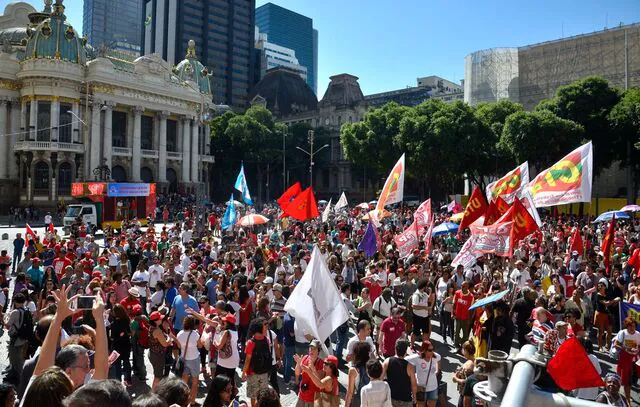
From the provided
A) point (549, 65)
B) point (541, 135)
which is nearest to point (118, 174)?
point (541, 135)

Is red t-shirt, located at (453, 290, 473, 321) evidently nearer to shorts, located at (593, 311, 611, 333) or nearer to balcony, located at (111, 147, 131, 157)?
shorts, located at (593, 311, 611, 333)

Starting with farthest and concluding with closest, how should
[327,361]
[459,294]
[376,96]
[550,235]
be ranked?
[376,96], [550,235], [459,294], [327,361]

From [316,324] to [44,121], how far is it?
51.3 metres

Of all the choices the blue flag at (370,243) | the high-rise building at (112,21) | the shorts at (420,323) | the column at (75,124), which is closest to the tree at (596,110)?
the blue flag at (370,243)

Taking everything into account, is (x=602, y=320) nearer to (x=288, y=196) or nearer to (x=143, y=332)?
(x=143, y=332)

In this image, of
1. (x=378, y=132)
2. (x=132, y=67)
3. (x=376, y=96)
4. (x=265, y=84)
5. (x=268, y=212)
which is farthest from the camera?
(x=376, y=96)

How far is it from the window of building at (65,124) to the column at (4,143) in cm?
517

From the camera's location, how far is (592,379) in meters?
5.89

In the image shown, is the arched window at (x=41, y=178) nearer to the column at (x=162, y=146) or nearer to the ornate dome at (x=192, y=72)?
the column at (x=162, y=146)

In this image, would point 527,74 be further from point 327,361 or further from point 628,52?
point 327,361

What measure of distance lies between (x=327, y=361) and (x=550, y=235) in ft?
62.9

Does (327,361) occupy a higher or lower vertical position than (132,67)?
lower

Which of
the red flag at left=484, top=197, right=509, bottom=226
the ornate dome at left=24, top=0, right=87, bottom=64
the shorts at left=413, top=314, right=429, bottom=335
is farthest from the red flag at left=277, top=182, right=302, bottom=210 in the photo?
the ornate dome at left=24, top=0, right=87, bottom=64

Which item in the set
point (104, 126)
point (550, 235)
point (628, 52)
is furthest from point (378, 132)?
point (550, 235)
